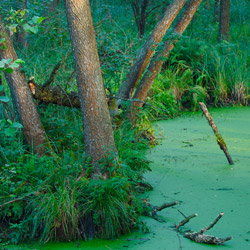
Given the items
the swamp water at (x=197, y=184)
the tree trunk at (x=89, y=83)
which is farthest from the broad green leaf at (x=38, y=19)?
the swamp water at (x=197, y=184)

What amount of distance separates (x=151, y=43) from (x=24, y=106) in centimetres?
188

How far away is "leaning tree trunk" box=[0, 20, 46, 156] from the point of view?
368 centimetres

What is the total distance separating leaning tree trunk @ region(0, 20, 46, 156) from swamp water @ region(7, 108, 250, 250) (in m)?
1.05

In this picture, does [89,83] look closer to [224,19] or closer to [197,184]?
[197,184]

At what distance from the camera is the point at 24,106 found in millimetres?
3713

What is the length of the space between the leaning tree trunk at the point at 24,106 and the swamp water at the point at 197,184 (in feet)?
3.44

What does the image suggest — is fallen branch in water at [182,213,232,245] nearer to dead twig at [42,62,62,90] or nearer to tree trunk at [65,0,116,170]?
tree trunk at [65,0,116,170]

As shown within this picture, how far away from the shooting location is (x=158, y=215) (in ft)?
11.4

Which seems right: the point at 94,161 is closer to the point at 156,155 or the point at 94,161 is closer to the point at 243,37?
the point at 156,155

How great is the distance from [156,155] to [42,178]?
192 cm

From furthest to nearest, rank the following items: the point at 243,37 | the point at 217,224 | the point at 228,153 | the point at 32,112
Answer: the point at 243,37
the point at 228,153
the point at 32,112
the point at 217,224

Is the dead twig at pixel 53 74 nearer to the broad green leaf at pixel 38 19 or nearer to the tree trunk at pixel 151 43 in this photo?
the tree trunk at pixel 151 43

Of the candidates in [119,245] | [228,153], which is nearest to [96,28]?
[228,153]

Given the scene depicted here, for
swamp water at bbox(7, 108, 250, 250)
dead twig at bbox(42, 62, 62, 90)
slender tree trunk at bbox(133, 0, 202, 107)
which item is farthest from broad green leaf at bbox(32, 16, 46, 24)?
slender tree trunk at bbox(133, 0, 202, 107)
